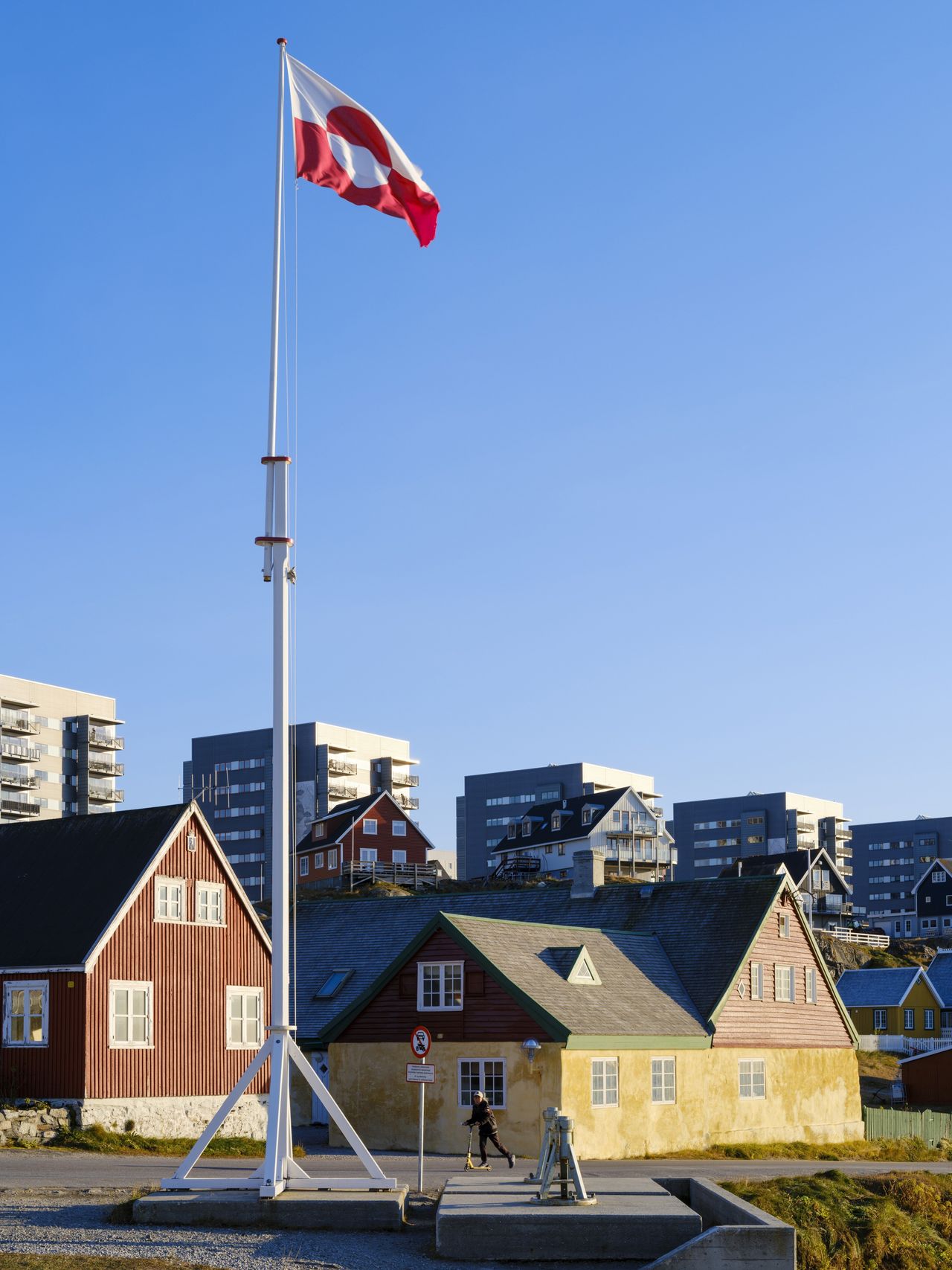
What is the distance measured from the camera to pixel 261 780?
168 metres

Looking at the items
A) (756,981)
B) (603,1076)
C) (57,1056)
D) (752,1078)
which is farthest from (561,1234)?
(756,981)

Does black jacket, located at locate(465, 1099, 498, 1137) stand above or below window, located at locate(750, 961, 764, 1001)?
below

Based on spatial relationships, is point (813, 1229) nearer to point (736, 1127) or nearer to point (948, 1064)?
point (736, 1127)

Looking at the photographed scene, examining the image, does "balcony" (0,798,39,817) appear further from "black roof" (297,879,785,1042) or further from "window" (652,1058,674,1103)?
"window" (652,1058,674,1103)

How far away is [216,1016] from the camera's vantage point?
3775 cm

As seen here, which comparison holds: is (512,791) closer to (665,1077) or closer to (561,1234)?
(665,1077)

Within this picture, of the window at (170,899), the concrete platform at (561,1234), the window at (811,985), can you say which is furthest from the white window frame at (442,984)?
the concrete platform at (561,1234)

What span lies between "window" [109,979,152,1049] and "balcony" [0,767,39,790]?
4346 inches

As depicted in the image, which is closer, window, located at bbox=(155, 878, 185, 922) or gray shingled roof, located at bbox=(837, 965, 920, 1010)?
window, located at bbox=(155, 878, 185, 922)

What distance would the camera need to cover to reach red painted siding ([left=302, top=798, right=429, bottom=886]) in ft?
385

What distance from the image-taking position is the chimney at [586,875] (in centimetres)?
5112

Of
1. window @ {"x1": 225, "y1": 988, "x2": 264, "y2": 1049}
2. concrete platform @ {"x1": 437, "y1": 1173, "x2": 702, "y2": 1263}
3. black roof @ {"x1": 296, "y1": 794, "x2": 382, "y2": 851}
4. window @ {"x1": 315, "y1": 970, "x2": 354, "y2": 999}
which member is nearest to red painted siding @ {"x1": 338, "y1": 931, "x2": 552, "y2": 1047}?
window @ {"x1": 225, "y1": 988, "x2": 264, "y2": 1049}

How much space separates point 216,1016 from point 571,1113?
8860mm

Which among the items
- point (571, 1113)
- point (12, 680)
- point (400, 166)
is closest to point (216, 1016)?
point (571, 1113)
